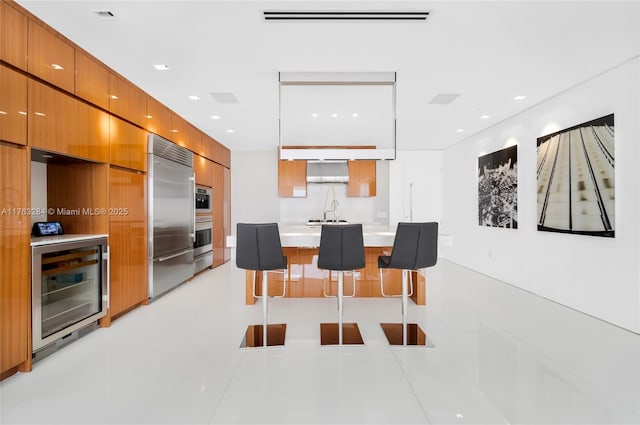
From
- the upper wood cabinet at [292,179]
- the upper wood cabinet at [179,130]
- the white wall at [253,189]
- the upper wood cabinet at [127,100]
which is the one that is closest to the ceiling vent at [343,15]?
the upper wood cabinet at [127,100]

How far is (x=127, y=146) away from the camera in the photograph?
3.53 metres

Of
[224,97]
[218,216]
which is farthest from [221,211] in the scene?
[224,97]

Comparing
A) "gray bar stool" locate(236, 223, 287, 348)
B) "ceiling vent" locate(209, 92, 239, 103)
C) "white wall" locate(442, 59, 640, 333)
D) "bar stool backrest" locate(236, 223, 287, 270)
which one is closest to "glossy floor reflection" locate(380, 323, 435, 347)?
"gray bar stool" locate(236, 223, 287, 348)

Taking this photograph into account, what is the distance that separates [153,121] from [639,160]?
206 inches

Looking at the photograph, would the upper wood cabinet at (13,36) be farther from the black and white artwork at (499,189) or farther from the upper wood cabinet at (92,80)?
the black and white artwork at (499,189)

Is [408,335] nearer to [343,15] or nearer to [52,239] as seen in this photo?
[343,15]

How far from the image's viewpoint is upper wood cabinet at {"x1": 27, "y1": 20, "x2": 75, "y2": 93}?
2.34 metres

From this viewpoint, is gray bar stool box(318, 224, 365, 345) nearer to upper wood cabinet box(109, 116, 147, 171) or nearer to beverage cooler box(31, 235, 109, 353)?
beverage cooler box(31, 235, 109, 353)

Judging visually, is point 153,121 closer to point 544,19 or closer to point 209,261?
point 209,261

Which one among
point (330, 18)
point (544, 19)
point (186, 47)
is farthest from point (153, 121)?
point (544, 19)

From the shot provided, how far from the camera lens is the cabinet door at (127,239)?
3281 millimetres

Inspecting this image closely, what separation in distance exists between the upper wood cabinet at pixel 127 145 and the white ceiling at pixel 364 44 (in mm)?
519

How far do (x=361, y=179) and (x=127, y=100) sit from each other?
4.58 meters

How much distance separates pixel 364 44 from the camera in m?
2.74
